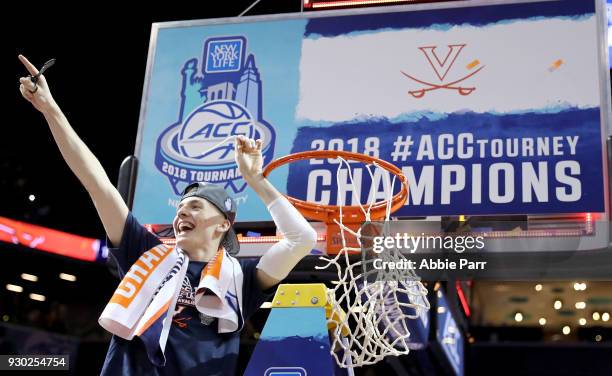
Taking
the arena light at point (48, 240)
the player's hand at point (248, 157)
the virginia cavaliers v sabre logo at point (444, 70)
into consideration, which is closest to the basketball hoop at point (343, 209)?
the virginia cavaliers v sabre logo at point (444, 70)

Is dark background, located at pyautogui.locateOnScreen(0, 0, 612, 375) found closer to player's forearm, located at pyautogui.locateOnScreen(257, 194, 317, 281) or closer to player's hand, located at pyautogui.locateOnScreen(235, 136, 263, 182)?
player's hand, located at pyautogui.locateOnScreen(235, 136, 263, 182)

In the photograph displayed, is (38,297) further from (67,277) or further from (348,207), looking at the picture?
(348,207)

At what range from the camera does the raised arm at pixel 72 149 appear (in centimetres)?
307

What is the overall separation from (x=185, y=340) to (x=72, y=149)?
80 cm

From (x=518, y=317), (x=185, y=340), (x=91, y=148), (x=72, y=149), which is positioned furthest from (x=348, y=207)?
(x=518, y=317)

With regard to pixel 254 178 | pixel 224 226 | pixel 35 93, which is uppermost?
pixel 35 93

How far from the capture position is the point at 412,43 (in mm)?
4902

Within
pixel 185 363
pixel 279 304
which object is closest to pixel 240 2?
pixel 279 304

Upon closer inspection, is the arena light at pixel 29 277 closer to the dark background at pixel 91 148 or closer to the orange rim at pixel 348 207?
the dark background at pixel 91 148

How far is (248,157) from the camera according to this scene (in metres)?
3.30

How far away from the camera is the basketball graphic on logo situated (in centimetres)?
484

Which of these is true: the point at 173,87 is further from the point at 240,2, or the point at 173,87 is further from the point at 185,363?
the point at 240,2

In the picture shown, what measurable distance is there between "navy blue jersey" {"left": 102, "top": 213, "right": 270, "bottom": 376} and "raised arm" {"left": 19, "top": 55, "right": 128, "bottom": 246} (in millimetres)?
125

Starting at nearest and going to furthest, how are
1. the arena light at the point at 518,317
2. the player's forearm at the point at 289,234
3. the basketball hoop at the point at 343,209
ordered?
1. the player's forearm at the point at 289,234
2. the basketball hoop at the point at 343,209
3. the arena light at the point at 518,317
